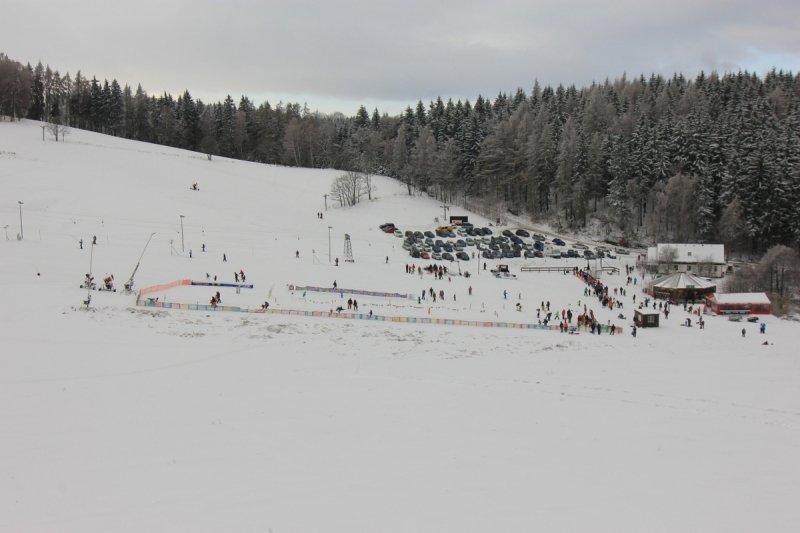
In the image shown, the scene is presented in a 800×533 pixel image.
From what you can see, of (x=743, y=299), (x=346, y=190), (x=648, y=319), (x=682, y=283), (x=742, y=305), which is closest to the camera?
(x=648, y=319)

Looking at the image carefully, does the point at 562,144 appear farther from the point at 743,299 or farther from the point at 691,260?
the point at 743,299

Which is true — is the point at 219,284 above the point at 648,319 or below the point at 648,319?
above

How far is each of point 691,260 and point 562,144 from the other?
29313 millimetres

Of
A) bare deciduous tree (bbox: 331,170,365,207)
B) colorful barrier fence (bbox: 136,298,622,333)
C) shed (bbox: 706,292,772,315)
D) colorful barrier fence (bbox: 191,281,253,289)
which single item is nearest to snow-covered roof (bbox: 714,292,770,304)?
shed (bbox: 706,292,772,315)

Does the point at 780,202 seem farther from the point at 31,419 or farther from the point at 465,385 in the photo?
the point at 31,419

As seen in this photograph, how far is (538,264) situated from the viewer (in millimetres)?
50938

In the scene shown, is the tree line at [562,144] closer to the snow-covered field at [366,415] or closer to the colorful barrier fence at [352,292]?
the snow-covered field at [366,415]

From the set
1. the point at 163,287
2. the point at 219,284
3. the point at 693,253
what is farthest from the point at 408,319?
the point at 693,253

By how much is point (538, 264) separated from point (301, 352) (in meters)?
33.7

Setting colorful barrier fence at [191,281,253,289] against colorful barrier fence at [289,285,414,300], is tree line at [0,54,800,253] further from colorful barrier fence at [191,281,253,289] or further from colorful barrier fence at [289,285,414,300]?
colorful barrier fence at [191,281,253,289]

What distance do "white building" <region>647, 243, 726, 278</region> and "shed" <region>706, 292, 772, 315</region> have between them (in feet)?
46.6

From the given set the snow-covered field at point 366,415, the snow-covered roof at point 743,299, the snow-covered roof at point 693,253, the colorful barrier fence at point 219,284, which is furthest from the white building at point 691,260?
the colorful barrier fence at point 219,284

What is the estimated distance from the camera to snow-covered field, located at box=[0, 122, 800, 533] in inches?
404

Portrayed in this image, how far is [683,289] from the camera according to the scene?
42906 millimetres
